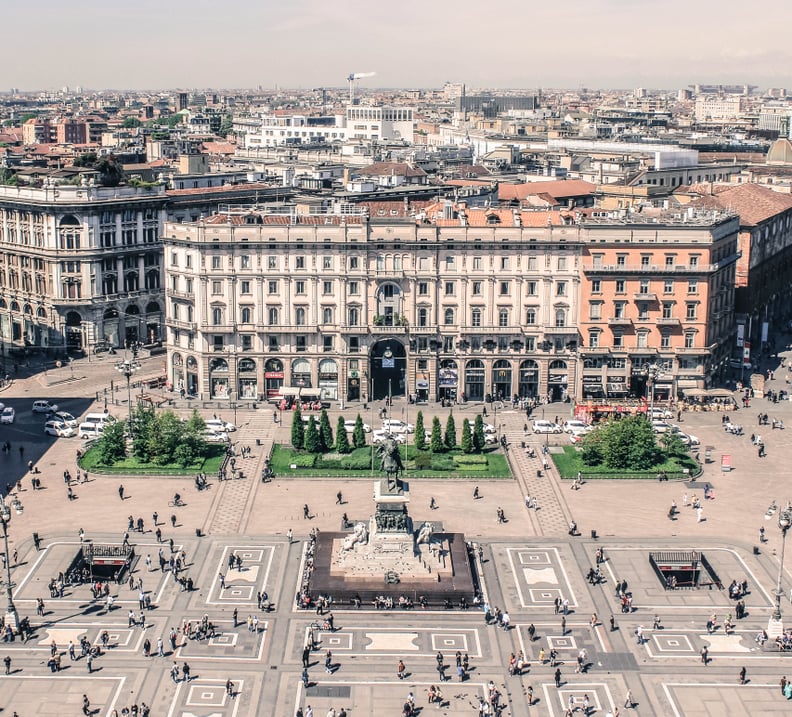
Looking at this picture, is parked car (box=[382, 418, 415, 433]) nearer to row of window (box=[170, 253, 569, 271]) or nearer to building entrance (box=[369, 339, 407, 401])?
building entrance (box=[369, 339, 407, 401])

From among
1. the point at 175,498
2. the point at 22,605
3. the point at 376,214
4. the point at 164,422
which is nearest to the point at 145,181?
the point at 376,214

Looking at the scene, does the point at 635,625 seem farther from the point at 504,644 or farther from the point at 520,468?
the point at 520,468

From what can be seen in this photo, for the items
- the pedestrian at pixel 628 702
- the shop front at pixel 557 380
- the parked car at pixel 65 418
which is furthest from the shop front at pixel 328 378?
the pedestrian at pixel 628 702

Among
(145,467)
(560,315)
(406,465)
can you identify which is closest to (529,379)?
(560,315)

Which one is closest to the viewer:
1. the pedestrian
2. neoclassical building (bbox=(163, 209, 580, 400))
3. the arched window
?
the pedestrian

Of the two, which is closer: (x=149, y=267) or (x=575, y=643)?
(x=575, y=643)

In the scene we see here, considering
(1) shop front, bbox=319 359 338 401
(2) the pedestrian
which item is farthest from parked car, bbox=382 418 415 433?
(2) the pedestrian
